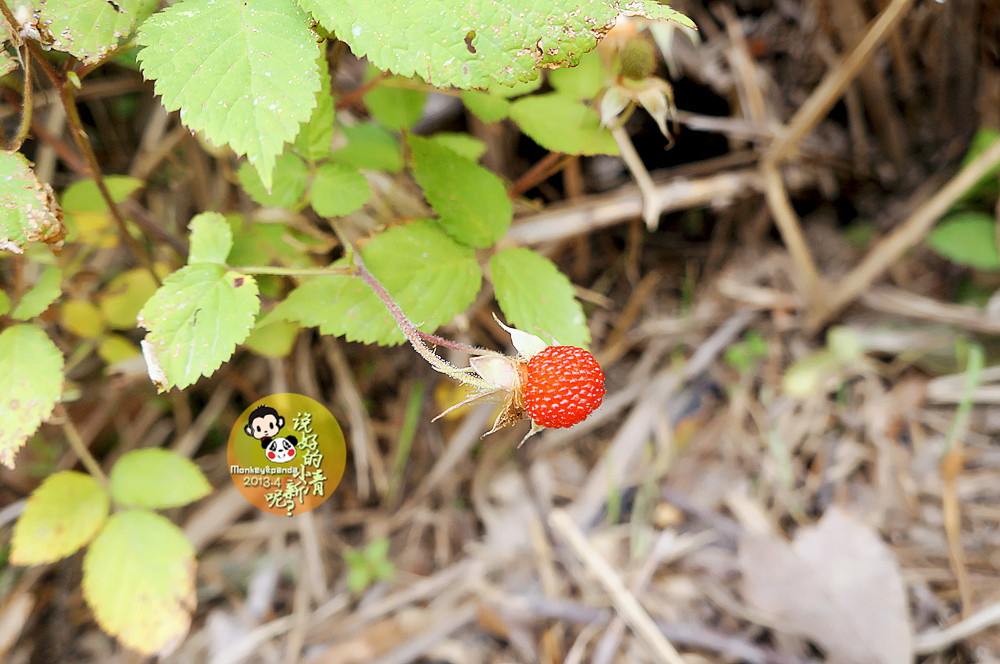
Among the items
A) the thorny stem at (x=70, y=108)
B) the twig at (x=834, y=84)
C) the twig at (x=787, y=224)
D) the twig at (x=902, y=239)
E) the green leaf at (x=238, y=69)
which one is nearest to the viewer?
the green leaf at (x=238, y=69)

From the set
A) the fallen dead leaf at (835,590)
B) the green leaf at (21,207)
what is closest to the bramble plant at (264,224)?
the green leaf at (21,207)

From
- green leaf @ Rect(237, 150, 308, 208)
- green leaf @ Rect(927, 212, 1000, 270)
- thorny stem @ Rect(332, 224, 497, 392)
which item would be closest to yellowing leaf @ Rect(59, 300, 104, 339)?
green leaf @ Rect(237, 150, 308, 208)

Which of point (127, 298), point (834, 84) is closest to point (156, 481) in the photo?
point (127, 298)

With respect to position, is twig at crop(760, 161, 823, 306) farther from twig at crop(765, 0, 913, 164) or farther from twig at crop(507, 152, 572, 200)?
twig at crop(507, 152, 572, 200)

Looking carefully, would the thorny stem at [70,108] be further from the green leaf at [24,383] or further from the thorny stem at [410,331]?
the thorny stem at [410,331]

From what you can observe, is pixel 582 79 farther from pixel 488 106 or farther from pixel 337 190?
pixel 337 190

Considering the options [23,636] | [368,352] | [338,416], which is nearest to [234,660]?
[23,636]
